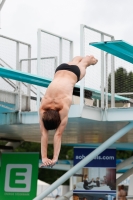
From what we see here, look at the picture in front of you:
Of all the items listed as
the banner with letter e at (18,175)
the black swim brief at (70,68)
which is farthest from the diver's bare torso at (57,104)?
the banner with letter e at (18,175)

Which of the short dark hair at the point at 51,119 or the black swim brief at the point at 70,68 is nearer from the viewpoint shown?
the short dark hair at the point at 51,119

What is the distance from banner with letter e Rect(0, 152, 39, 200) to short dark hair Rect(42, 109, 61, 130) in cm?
1373

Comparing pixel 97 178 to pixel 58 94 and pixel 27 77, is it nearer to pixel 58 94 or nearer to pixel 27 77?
pixel 27 77

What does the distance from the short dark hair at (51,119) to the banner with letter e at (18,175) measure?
1373 centimetres

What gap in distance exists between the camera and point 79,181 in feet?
74.9

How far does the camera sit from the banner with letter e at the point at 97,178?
2230 cm

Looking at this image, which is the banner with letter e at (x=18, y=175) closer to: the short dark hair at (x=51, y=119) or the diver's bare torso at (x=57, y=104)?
the diver's bare torso at (x=57, y=104)

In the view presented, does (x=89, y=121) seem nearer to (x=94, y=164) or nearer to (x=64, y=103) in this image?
(x=94, y=164)

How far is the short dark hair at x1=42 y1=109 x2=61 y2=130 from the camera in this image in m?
11.5

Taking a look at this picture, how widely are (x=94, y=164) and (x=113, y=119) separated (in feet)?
11.8

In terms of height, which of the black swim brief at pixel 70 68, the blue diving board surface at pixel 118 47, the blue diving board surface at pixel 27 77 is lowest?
the black swim brief at pixel 70 68

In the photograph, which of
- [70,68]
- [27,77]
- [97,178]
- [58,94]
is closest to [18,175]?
[97,178]

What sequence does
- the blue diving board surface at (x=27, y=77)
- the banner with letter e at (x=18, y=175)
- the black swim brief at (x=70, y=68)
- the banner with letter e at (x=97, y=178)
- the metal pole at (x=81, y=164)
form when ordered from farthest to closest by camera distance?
the banner with letter e at (x=18, y=175) → the banner with letter e at (x=97, y=178) → the metal pole at (x=81, y=164) → the blue diving board surface at (x=27, y=77) → the black swim brief at (x=70, y=68)

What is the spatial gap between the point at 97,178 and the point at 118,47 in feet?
22.7
